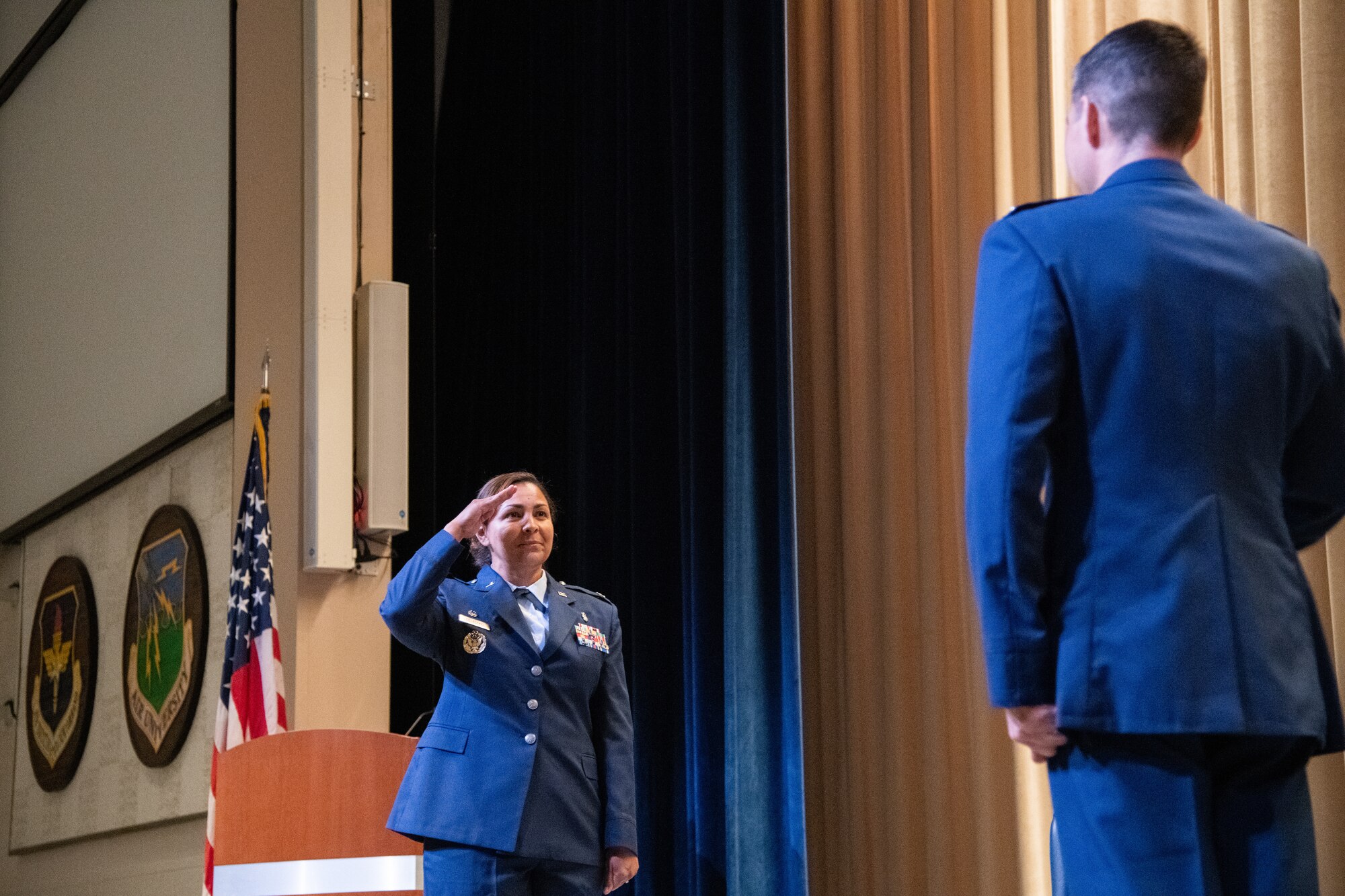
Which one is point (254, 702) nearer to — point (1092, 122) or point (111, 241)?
point (111, 241)

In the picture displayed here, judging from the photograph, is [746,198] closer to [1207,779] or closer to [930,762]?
[930,762]

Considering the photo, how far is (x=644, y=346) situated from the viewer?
4.84 meters

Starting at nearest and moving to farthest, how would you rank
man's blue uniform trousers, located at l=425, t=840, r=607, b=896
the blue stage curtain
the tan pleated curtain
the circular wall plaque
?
man's blue uniform trousers, located at l=425, t=840, r=607, b=896
the tan pleated curtain
the blue stage curtain
the circular wall plaque

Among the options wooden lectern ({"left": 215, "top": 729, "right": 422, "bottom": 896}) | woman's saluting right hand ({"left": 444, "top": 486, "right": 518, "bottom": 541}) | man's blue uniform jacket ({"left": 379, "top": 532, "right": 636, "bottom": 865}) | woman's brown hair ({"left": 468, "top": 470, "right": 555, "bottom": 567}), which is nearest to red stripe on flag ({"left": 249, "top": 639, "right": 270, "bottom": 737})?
wooden lectern ({"left": 215, "top": 729, "right": 422, "bottom": 896})

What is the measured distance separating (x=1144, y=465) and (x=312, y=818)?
2686 millimetres

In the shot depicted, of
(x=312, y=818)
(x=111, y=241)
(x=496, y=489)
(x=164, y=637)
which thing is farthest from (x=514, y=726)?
(x=111, y=241)

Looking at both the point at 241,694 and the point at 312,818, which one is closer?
the point at 312,818

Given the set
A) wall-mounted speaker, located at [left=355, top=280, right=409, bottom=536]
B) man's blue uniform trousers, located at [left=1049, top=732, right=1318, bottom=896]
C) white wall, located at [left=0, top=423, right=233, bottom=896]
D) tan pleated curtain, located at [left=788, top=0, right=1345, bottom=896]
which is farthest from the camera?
white wall, located at [left=0, top=423, right=233, bottom=896]

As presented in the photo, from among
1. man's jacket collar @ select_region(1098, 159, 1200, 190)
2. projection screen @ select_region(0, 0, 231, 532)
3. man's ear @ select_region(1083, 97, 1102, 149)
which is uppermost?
projection screen @ select_region(0, 0, 231, 532)

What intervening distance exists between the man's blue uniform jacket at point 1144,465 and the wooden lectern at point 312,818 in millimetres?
2529

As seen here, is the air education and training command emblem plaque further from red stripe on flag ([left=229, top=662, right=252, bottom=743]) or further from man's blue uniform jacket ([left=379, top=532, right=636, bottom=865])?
man's blue uniform jacket ([left=379, top=532, right=636, bottom=865])

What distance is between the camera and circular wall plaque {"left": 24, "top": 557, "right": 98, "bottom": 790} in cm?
701

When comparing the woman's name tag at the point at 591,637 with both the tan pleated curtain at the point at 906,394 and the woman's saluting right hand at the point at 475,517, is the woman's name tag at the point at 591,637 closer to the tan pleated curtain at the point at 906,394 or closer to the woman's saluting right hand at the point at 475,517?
the woman's saluting right hand at the point at 475,517

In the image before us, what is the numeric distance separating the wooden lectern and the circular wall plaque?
375cm
